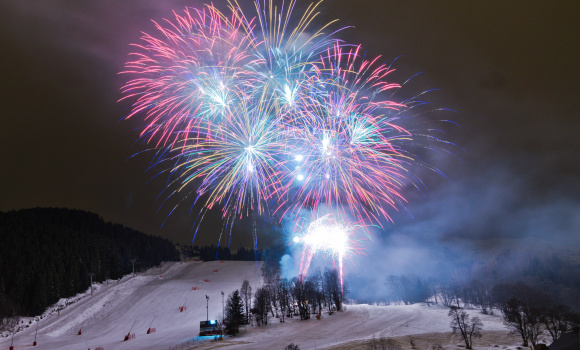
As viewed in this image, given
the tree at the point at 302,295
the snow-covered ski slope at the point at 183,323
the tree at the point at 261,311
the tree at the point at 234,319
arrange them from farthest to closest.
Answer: the tree at the point at 302,295, the tree at the point at 261,311, the tree at the point at 234,319, the snow-covered ski slope at the point at 183,323

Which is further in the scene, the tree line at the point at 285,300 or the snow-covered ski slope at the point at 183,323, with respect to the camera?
the tree line at the point at 285,300

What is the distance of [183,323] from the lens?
7250cm

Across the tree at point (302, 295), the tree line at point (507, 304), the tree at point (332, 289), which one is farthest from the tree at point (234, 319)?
the tree line at point (507, 304)

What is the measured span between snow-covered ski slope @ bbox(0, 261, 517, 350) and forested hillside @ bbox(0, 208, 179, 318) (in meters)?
6.47

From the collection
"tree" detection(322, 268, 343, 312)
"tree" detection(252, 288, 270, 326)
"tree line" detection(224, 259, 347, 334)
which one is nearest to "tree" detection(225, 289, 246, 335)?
"tree line" detection(224, 259, 347, 334)

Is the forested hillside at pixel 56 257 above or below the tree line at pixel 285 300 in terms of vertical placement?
above

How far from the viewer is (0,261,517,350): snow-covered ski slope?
174 ft

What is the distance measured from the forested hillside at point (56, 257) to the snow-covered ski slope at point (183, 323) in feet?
21.2

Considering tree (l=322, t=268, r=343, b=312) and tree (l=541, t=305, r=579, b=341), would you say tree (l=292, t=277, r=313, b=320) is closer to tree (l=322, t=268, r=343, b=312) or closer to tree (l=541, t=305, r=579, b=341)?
tree (l=322, t=268, r=343, b=312)

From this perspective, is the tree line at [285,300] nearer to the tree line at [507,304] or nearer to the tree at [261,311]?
the tree at [261,311]

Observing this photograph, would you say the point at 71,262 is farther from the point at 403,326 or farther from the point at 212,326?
the point at 403,326

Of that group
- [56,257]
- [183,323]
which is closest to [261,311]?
[183,323]

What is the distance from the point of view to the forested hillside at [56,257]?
91.8 meters

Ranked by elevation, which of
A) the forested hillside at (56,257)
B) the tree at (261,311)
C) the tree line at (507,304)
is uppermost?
the forested hillside at (56,257)
